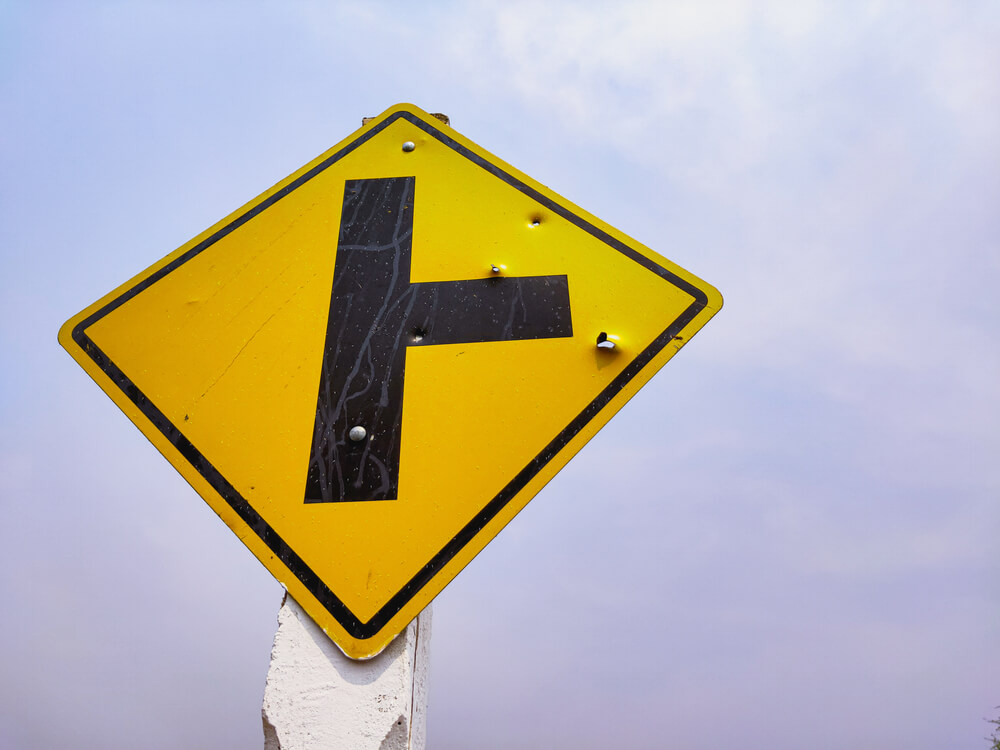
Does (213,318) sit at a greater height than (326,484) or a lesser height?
greater

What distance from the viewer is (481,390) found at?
127cm

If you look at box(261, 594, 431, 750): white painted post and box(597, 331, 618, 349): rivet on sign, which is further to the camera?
box(597, 331, 618, 349): rivet on sign

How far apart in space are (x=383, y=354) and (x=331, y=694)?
0.60 metres

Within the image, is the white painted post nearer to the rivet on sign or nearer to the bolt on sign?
the bolt on sign

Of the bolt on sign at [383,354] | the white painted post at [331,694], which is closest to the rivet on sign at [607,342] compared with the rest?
the bolt on sign at [383,354]

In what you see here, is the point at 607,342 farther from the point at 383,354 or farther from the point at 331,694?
the point at 331,694

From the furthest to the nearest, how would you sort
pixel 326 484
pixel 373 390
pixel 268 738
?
pixel 373 390 < pixel 326 484 < pixel 268 738

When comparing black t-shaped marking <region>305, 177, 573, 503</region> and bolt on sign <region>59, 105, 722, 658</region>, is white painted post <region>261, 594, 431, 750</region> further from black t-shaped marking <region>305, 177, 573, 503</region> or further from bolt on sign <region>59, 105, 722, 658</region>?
black t-shaped marking <region>305, 177, 573, 503</region>

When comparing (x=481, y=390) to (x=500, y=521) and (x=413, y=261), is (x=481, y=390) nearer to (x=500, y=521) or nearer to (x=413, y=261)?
(x=500, y=521)

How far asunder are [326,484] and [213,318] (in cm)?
50

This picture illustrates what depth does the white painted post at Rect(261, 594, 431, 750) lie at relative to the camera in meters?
1.04

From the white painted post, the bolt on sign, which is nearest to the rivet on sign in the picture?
the bolt on sign

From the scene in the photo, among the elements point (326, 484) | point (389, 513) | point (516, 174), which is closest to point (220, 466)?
point (326, 484)

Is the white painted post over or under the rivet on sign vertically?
under
